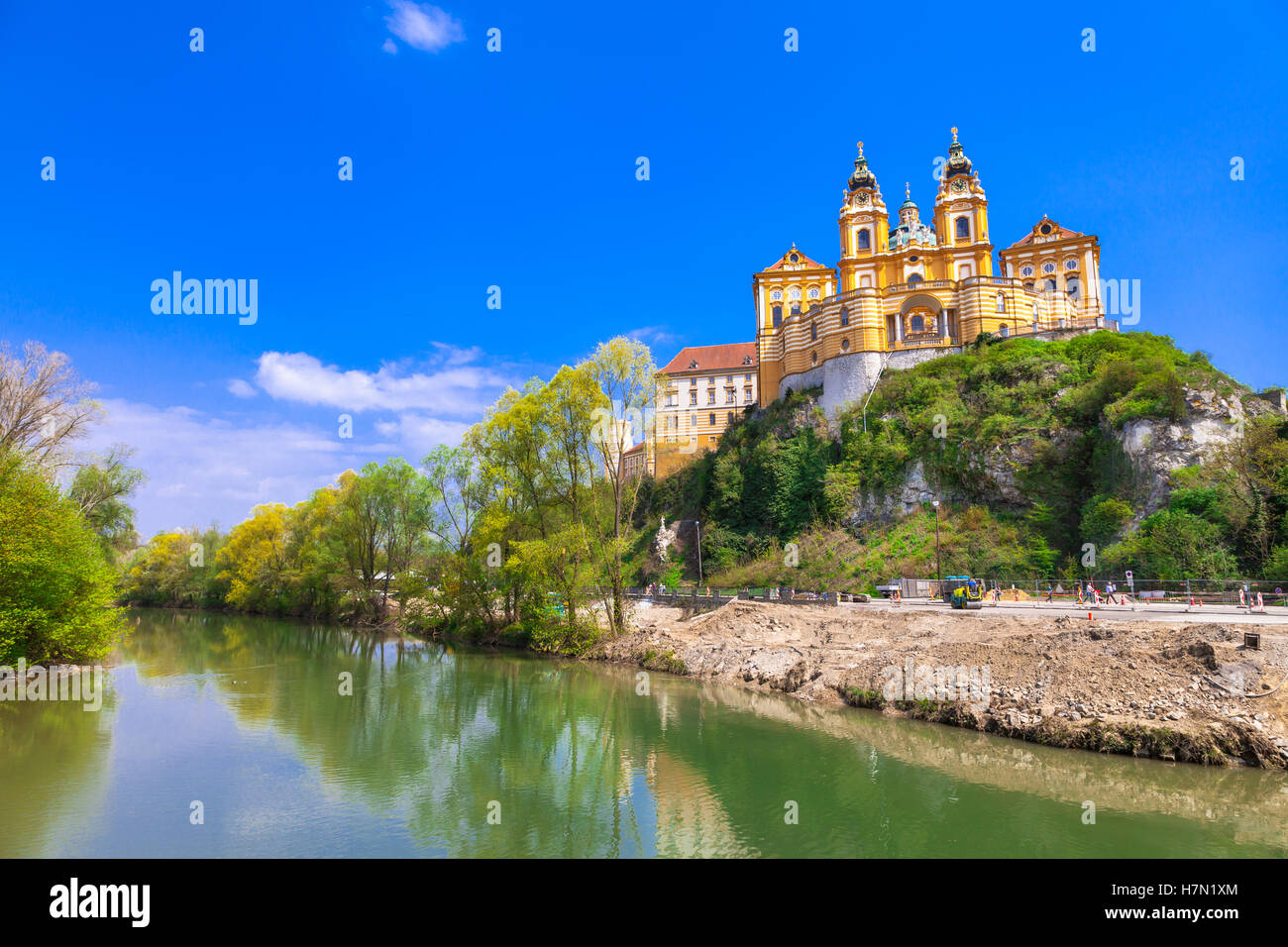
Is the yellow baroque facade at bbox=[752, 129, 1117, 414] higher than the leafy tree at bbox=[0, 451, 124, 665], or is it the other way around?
the yellow baroque facade at bbox=[752, 129, 1117, 414]

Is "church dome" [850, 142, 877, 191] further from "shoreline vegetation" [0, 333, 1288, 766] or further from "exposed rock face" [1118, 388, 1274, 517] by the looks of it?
"exposed rock face" [1118, 388, 1274, 517]

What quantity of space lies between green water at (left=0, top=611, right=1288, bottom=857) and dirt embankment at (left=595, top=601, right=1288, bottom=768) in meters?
0.61

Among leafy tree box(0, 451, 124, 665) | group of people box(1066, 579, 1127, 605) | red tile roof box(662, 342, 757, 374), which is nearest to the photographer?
leafy tree box(0, 451, 124, 665)

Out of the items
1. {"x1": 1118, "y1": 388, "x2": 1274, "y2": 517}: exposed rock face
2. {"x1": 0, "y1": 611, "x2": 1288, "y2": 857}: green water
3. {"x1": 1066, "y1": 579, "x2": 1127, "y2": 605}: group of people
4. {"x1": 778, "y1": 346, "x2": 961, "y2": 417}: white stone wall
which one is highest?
{"x1": 778, "y1": 346, "x2": 961, "y2": 417}: white stone wall

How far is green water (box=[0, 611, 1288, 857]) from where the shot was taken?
448 inches

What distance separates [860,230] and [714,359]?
25.0m

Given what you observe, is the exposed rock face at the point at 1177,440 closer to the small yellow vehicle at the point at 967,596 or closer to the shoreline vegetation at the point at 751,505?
the shoreline vegetation at the point at 751,505

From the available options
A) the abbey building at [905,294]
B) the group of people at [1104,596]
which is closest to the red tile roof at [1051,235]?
the abbey building at [905,294]

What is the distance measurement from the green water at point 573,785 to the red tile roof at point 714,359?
188 feet

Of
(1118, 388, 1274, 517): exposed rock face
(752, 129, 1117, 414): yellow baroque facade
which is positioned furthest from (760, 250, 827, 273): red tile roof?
(1118, 388, 1274, 517): exposed rock face

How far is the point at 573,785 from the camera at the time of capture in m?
15.2

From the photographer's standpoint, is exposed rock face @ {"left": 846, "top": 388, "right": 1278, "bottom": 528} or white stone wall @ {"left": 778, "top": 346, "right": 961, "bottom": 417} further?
white stone wall @ {"left": 778, "top": 346, "right": 961, "bottom": 417}
